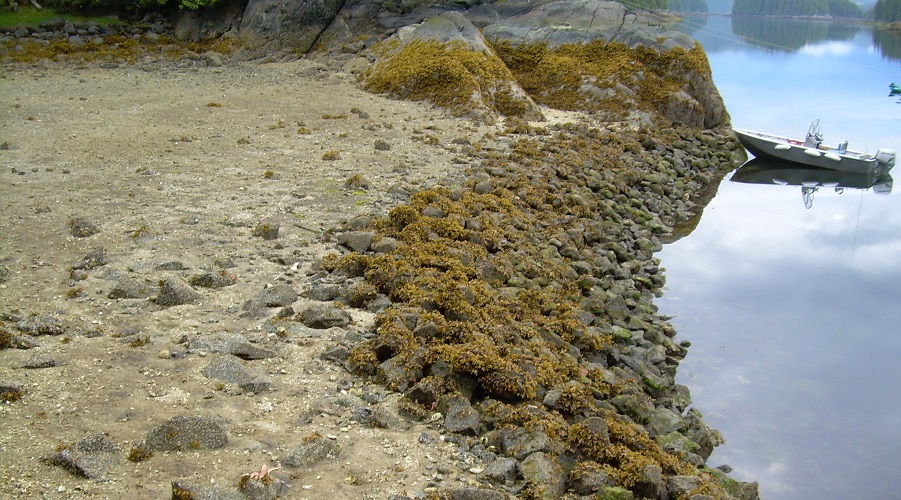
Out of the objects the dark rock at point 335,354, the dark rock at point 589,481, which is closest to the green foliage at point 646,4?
the dark rock at point 335,354

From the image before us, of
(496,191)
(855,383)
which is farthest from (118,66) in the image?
(855,383)

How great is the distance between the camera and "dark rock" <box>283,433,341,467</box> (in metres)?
6.58

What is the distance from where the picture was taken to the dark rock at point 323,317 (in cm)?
916

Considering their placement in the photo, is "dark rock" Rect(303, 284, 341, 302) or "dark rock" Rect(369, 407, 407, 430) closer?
"dark rock" Rect(369, 407, 407, 430)

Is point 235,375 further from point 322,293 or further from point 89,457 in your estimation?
point 322,293

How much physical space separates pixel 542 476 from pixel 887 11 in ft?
207

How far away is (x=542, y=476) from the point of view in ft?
22.6

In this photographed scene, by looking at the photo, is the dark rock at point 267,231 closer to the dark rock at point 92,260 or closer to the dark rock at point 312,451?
the dark rock at point 92,260

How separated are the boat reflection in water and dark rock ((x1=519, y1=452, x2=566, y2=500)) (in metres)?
22.4

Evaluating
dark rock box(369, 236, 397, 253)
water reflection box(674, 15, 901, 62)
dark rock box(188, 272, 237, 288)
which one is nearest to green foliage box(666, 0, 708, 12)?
water reflection box(674, 15, 901, 62)

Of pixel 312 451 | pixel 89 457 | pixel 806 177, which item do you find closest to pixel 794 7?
pixel 806 177

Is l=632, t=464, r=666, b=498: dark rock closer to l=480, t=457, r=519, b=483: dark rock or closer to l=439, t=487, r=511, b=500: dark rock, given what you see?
l=480, t=457, r=519, b=483: dark rock

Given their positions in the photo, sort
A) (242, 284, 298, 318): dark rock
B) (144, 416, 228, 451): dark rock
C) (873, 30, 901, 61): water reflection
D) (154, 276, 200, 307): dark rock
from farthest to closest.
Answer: (873, 30, 901, 61): water reflection → (242, 284, 298, 318): dark rock → (154, 276, 200, 307): dark rock → (144, 416, 228, 451): dark rock

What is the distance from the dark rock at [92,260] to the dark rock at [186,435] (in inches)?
165
